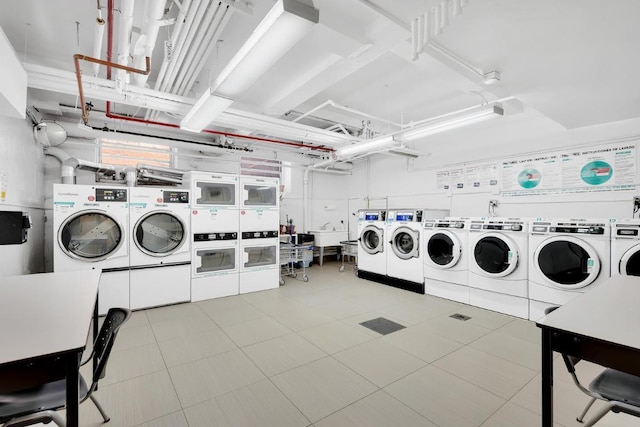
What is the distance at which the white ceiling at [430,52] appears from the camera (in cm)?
196

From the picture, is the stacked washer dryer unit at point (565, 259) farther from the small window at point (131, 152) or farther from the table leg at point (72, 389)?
the small window at point (131, 152)

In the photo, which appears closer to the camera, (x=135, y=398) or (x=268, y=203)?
(x=135, y=398)

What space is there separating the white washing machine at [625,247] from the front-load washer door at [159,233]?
534 cm

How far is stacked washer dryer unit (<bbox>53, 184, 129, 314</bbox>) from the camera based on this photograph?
3580 millimetres

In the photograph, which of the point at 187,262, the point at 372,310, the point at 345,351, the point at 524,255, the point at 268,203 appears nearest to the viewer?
the point at 345,351

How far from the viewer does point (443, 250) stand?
468cm

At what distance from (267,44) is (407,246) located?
4.13m

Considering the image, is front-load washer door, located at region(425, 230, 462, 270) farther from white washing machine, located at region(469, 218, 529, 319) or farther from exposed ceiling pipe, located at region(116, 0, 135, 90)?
exposed ceiling pipe, located at region(116, 0, 135, 90)

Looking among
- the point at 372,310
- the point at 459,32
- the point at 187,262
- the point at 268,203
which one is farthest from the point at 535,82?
the point at 187,262

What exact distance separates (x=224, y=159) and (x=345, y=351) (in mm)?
4577

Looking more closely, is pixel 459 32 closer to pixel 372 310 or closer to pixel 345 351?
pixel 345 351

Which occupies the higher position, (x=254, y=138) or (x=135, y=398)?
(x=254, y=138)

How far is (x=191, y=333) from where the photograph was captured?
129 inches

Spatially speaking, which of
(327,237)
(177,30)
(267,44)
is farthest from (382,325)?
(327,237)
